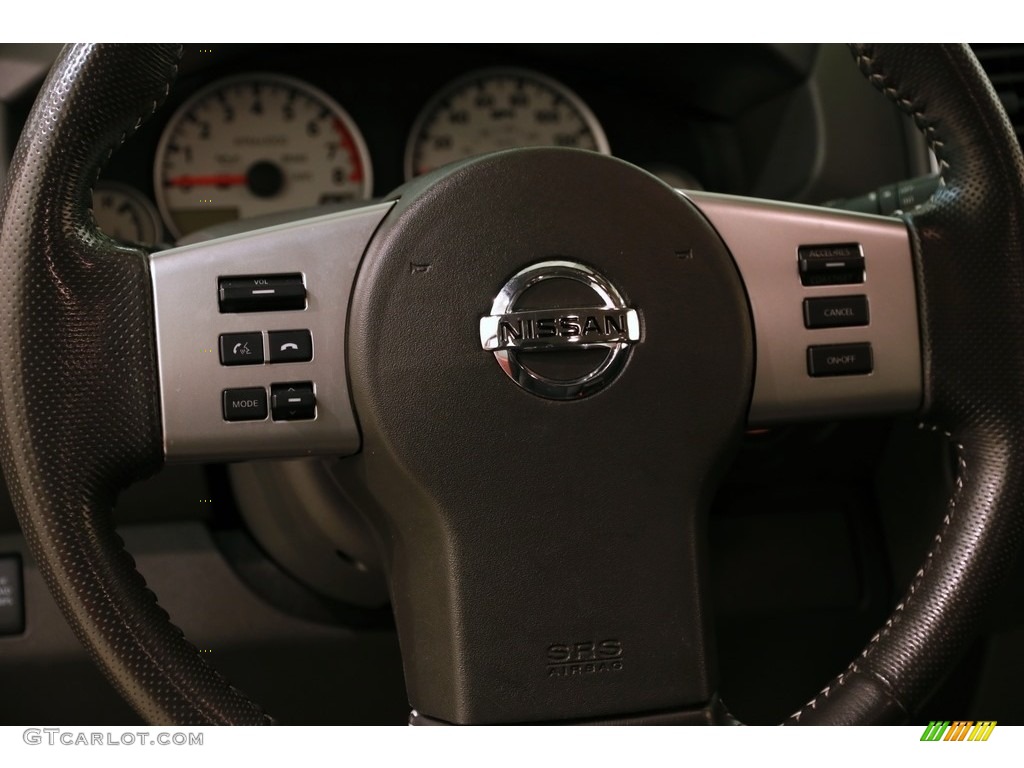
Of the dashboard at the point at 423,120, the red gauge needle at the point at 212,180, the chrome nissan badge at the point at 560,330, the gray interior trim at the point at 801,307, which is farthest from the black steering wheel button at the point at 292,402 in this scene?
the red gauge needle at the point at 212,180

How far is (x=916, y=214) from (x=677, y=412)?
21 centimetres

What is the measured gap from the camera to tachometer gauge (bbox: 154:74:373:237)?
1.32 meters

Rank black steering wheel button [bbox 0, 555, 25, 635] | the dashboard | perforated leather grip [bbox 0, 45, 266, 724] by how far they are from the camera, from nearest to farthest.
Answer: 1. perforated leather grip [bbox 0, 45, 266, 724]
2. black steering wheel button [bbox 0, 555, 25, 635]
3. the dashboard

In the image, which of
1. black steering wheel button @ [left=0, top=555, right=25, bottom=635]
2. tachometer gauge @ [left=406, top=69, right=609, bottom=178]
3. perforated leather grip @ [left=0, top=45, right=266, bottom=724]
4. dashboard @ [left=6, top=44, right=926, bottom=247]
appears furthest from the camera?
tachometer gauge @ [left=406, top=69, right=609, bottom=178]

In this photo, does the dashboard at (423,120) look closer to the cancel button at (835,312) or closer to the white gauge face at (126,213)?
the white gauge face at (126,213)

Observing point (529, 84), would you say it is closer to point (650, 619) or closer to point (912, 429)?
point (912, 429)

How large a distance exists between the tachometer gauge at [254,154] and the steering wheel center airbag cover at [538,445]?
0.73 m

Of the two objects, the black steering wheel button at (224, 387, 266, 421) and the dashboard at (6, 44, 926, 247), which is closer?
the black steering wheel button at (224, 387, 266, 421)

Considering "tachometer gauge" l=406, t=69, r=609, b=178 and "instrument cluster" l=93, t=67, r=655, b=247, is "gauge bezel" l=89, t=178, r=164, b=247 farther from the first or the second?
"tachometer gauge" l=406, t=69, r=609, b=178

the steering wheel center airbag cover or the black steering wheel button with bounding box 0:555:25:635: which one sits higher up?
the steering wheel center airbag cover

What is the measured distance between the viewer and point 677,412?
2.12 ft

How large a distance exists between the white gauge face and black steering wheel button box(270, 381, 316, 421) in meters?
0.74

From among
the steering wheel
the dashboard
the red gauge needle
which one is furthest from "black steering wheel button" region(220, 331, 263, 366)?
the red gauge needle
